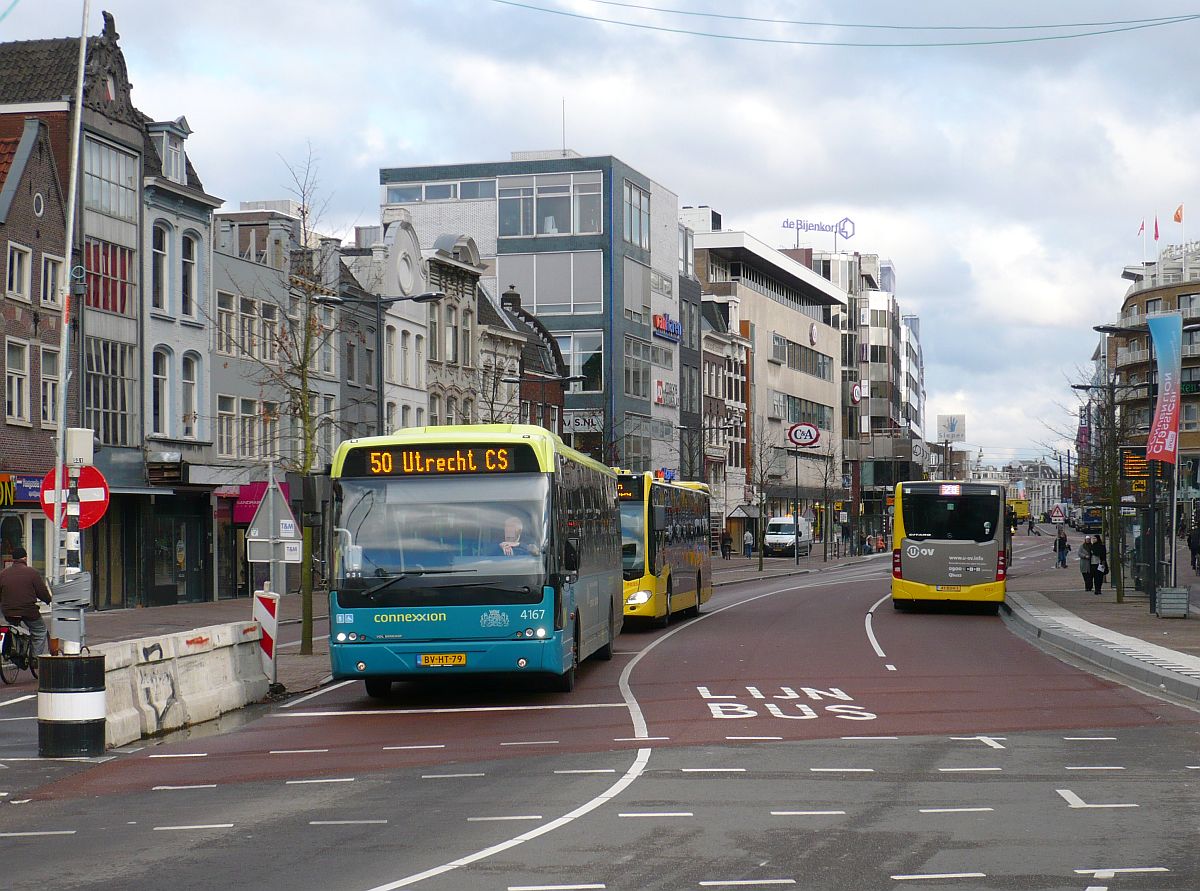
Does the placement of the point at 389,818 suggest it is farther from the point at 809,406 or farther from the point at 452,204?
the point at 809,406

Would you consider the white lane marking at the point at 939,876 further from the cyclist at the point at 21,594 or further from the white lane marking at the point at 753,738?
the cyclist at the point at 21,594

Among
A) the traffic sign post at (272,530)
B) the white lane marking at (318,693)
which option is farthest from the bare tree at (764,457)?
the traffic sign post at (272,530)

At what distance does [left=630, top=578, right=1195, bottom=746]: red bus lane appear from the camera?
56.5ft

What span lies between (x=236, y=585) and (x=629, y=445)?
35.6m

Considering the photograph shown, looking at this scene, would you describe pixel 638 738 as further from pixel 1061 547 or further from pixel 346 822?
pixel 1061 547

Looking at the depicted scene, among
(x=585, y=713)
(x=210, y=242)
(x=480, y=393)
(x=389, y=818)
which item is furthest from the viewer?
(x=480, y=393)

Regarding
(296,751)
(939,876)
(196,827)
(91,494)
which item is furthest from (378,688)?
(939,876)

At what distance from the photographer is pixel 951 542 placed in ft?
131

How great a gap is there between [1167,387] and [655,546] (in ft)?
35.0

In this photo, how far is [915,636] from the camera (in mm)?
32094

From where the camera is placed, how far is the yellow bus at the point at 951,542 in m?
39.7

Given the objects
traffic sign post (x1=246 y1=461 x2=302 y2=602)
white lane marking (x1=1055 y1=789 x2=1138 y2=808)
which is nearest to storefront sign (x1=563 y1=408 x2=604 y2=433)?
traffic sign post (x1=246 y1=461 x2=302 y2=602)

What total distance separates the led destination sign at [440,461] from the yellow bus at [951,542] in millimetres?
21624

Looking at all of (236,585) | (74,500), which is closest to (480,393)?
(236,585)
